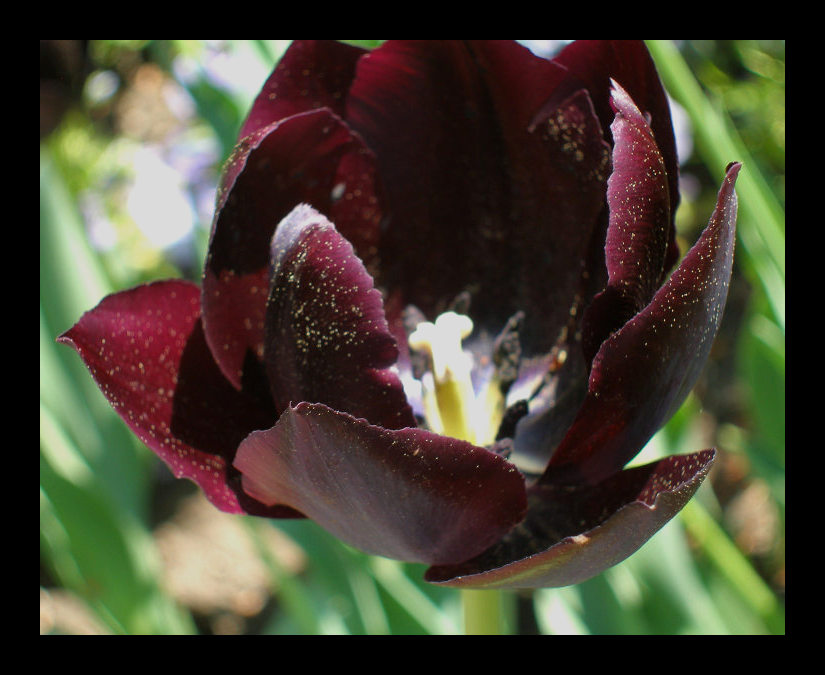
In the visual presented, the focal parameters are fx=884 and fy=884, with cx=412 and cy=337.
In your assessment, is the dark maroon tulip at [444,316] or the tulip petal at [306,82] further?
the tulip petal at [306,82]

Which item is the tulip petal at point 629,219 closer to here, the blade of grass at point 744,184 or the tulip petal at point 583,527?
the tulip petal at point 583,527

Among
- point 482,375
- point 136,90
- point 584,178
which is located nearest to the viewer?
point 584,178

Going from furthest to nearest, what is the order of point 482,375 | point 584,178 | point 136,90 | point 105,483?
point 136,90 → point 105,483 → point 482,375 → point 584,178

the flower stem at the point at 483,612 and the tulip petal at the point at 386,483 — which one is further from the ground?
the tulip petal at the point at 386,483

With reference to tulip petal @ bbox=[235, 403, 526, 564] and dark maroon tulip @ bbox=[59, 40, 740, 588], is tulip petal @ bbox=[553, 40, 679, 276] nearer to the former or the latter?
dark maroon tulip @ bbox=[59, 40, 740, 588]

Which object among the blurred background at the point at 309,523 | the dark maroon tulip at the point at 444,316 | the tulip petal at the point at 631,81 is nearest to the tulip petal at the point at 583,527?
the dark maroon tulip at the point at 444,316

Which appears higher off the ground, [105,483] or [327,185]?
[327,185]
